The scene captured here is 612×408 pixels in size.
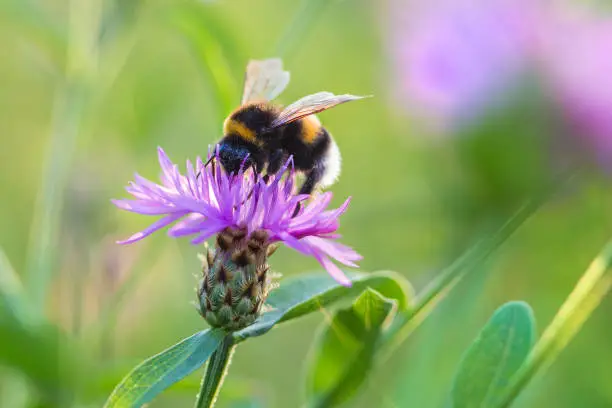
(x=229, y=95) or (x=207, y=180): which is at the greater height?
(x=229, y=95)

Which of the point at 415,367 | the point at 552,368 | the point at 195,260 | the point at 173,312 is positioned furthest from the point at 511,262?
the point at 195,260

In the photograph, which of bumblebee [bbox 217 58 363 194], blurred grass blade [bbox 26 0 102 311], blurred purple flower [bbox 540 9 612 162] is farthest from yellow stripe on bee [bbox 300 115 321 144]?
blurred purple flower [bbox 540 9 612 162]

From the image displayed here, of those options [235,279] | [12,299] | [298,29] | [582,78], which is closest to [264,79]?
[298,29]

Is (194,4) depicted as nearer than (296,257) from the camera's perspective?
Yes

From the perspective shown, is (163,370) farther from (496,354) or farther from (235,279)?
(496,354)

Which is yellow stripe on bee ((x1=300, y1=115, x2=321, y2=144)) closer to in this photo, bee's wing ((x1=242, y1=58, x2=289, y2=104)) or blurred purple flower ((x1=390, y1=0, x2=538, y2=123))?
bee's wing ((x1=242, y1=58, x2=289, y2=104))

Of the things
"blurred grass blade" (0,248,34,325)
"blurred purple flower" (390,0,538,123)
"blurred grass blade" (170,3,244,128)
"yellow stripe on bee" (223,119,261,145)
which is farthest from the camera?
"blurred purple flower" (390,0,538,123)

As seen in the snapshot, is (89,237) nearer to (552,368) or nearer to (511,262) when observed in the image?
(511,262)
